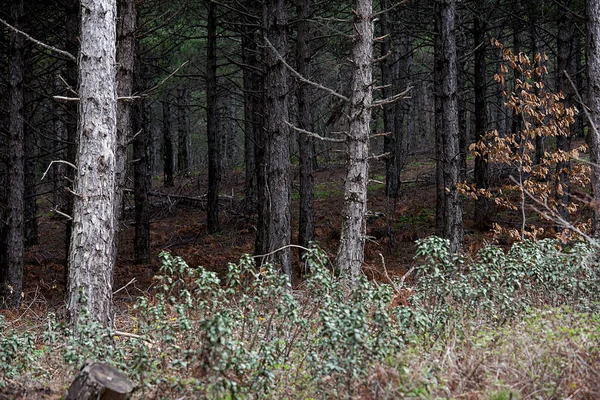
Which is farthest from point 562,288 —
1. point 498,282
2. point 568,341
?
point 568,341

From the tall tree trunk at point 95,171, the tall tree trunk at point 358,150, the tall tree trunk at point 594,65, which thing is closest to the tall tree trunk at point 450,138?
the tall tree trunk at point 594,65

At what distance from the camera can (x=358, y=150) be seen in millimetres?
8906

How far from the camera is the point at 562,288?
24.5 ft

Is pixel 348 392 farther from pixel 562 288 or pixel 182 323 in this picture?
pixel 562 288

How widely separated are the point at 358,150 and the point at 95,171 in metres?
3.65

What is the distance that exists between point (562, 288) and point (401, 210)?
1165cm

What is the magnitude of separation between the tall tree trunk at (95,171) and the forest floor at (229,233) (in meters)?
3.80

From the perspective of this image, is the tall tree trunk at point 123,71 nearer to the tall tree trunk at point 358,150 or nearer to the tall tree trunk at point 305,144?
the tall tree trunk at point 358,150

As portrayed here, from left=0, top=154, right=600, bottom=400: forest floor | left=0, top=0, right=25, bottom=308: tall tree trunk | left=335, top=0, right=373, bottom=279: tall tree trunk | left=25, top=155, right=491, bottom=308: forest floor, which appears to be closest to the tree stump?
left=0, top=154, right=600, bottom=400: forest floor

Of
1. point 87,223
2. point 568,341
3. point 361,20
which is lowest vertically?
point 568,341

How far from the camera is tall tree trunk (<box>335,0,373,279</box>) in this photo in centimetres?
891

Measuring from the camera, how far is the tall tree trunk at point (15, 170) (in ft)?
38.4

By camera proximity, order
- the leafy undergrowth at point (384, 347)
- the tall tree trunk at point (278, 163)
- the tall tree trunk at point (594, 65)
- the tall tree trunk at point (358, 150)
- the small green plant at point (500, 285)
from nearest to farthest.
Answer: the leafy undergrowth at point (384, 347), the small green plant at point (500, 285), the tall tree trunk at point (358, 150), the tall tree trunk at point (594, 65), the tall tree trunk at point (278, 163)

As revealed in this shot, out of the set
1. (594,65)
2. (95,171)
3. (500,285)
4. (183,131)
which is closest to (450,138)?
(594,65)
